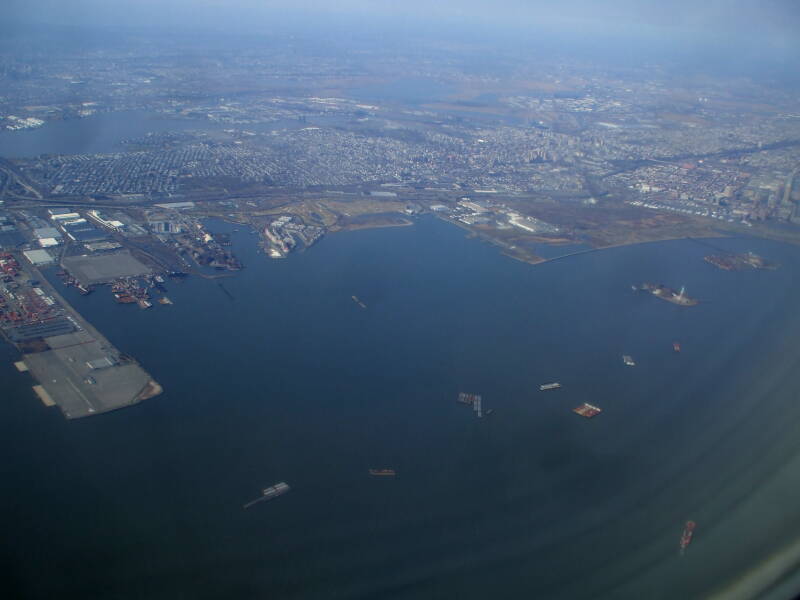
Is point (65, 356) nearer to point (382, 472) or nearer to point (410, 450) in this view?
point (382, 472)

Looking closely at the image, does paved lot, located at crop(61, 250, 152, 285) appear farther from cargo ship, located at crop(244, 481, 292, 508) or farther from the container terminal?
cargo ship, located at crop(244, 481, 292, 508)

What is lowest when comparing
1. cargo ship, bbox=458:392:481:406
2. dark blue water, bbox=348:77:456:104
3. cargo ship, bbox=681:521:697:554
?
cargo ship, bbox=458:392:481:406

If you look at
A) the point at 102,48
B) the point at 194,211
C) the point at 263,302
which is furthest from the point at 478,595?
the point at 102,48

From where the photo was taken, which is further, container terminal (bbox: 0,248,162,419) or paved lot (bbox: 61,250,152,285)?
paved lot (bbox: 61,250,152,285)

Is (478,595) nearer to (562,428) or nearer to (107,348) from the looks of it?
(562,428)

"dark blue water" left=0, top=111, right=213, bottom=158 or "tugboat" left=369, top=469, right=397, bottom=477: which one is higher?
"tugboat" left=369, top=469, right=397, bottom=477

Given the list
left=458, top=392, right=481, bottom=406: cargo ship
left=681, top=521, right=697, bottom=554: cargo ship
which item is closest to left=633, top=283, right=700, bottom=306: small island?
left=458, top=392, right=481, bottom=406: cargo ship

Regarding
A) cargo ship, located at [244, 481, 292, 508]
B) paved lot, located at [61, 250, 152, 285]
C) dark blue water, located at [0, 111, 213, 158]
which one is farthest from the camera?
dark blue water, located at [0, 111, 213, 158]
